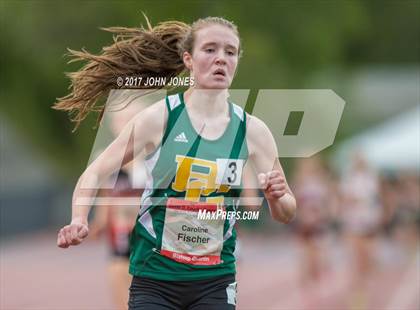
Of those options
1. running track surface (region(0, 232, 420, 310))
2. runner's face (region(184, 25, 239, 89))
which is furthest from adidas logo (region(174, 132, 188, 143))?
running track surface (region(0, 232, 420, 310))

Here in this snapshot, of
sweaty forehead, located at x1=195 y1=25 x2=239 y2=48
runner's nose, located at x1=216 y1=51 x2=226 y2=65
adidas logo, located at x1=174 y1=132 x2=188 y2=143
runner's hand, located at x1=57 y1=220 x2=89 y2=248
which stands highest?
sweaty forehead, located at x1=195 y1=25 x2=239 y2=48

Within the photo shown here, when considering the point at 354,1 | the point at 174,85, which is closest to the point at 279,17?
the point at 354,1

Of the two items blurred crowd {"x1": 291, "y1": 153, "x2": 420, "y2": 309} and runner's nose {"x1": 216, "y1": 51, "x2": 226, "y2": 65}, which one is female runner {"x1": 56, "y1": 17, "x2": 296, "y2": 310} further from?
blurred crowd {"x1": 291, "y1": 153, "x2": 420, "y2": 309}

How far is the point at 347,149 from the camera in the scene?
25859 millimetres

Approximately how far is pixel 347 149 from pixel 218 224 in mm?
21272

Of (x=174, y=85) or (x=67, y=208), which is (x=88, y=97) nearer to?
(x=174, y=85)

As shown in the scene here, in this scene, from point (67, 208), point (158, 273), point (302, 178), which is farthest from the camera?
point (67, 208)

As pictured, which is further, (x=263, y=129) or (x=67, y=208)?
(x=67, y=208)

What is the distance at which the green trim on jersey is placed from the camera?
481 cm

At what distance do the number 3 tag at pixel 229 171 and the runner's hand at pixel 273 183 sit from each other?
27 cm

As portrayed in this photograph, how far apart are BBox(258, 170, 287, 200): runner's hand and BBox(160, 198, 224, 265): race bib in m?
0.36

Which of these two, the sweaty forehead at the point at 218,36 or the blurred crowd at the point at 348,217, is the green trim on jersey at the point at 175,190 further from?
the blurred crowd at the point at 348,217

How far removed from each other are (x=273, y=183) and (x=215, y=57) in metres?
0.73

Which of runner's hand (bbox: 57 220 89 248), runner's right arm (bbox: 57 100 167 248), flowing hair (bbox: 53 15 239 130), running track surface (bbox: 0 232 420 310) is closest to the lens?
runner's hand (bbox: 57 220 89 248)
